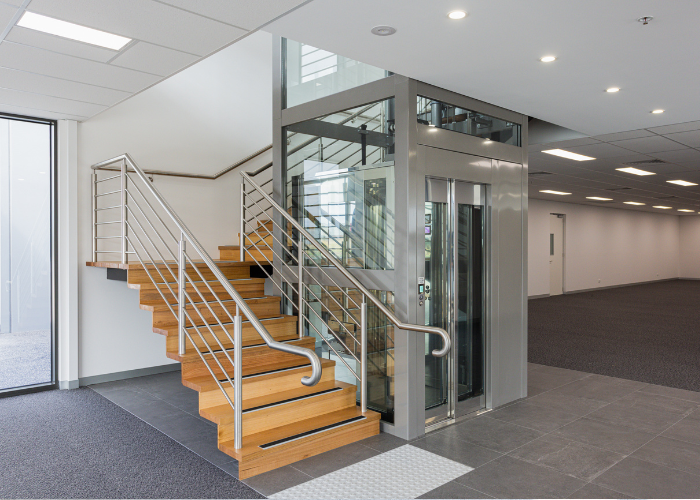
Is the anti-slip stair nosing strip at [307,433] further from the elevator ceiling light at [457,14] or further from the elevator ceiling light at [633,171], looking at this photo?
the elevator ceiling light at [633,171]

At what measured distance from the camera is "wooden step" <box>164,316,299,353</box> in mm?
4208

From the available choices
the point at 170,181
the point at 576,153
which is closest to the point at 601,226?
the point at 576,153

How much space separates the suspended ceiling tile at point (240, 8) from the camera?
8.88ft

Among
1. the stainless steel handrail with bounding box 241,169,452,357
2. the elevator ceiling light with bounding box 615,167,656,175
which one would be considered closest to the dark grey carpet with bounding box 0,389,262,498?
the stainless steel handrail with bounding box 241,169,452,357

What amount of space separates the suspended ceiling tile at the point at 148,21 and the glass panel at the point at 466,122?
1.60 metres

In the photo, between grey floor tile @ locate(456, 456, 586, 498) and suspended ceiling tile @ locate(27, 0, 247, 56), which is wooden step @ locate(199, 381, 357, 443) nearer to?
grey floor tile @ locate(456, 456, 586, 498)

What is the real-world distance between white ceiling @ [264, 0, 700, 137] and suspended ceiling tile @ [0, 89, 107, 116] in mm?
2656

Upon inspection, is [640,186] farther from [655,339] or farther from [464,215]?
[464,215]

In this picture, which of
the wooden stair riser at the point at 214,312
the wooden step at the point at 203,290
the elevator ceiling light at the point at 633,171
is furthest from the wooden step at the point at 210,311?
the elevator ceiling light at the point at 633,171

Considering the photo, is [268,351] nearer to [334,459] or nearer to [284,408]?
[284,408]

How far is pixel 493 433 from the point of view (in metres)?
4.10

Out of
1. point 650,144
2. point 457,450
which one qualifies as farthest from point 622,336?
point 457,450

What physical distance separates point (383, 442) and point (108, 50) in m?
3.30

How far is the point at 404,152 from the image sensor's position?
3963 millimetres
